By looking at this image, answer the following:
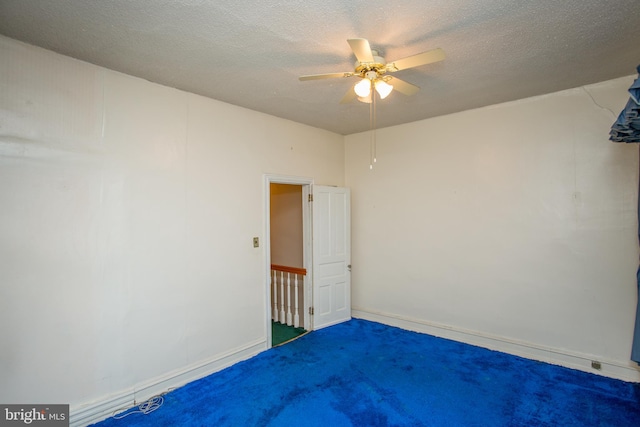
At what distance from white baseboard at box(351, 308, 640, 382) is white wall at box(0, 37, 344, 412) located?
193cm

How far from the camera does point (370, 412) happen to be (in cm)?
261

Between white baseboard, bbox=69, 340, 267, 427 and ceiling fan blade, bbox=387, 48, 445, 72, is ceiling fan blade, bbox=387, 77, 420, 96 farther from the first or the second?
white baseboard, bbox=69, 340, 267, 427

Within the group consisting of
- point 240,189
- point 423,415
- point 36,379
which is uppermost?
point 240,189

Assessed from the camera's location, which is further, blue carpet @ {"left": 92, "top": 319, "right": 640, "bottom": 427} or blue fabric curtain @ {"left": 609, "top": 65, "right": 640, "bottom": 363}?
blue carpet @ {"left": 92, "top": 319, "right": 640, "bottom": 427}

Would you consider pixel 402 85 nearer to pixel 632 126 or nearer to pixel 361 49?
pixel 361 49

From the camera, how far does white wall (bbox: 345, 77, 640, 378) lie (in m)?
3.10

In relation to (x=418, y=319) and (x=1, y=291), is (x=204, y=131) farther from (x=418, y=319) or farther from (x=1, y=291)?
(x=418, y=319)

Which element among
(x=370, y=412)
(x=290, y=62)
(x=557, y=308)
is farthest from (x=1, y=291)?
(x=557, y=308)

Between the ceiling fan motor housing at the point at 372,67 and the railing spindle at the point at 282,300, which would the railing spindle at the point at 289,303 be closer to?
the railing spindle at the point at 282,300

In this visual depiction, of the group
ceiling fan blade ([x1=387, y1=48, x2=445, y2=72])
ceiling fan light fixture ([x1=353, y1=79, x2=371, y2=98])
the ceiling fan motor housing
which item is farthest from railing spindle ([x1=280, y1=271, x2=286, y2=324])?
ceiling fan blade ([x1=387, y1=48, x2=445, y2=72])

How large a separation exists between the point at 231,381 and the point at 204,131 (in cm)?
246

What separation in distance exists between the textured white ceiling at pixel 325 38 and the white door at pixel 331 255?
1734 mm
